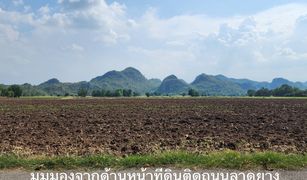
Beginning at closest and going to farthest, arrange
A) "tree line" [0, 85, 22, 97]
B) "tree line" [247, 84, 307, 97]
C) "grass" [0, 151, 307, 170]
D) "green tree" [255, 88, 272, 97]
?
1. "grass" [0, 151, 307, 170]
2. "tree line" [0, 85, 22, 97]
3. "tree line" [247, 84, 307, 97]
4. "green tree" [255, 88, 272, 97]

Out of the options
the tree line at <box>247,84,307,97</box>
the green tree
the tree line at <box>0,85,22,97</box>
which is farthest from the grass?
the green tree

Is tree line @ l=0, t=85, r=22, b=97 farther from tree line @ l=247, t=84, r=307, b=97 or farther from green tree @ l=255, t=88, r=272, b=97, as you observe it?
tree line @ l=247, t=84, r=307, b=97

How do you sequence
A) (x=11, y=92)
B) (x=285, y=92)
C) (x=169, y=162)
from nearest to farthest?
(x=169, y=162)
(x=11, y=92)
(x=285, y=92)

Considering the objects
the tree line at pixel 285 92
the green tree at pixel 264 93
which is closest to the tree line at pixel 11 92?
the green tree at pixel 264 93

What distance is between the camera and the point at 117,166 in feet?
34.2

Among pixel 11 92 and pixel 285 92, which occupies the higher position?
pixel 11 92

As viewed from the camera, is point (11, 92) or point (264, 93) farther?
point (264, 93)

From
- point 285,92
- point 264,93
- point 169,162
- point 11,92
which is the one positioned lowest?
point 169,162

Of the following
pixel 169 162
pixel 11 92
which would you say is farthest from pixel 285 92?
pixel 169 162

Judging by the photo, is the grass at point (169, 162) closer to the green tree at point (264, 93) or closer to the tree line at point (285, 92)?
the tree line at point (285, 92)

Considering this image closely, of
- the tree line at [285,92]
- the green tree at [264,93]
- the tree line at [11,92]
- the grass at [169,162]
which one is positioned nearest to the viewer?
the grass at [169,162]

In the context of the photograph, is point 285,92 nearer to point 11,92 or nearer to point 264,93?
point 264,93

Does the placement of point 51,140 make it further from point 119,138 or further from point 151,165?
point 151,165

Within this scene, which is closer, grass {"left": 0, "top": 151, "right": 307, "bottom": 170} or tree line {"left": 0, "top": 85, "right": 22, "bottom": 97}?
grass {"left": 0, "top": 151, "right": 307, "bottom": 170}
